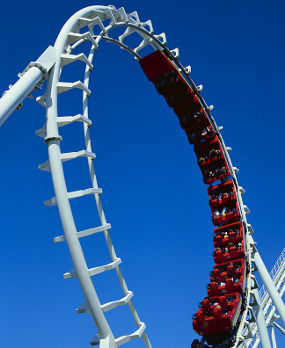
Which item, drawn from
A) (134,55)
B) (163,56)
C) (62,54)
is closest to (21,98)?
(62,54)

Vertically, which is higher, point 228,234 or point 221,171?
point 221,171

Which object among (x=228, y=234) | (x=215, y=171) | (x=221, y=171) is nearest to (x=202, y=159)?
(x=215, y=171)

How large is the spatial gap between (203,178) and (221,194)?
3.22 ft

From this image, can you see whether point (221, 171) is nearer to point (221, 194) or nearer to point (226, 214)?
point (221, 194)

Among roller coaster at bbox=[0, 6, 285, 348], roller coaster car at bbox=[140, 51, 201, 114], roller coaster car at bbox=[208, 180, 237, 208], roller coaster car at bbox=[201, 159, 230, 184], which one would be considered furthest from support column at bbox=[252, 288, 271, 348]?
roller coaster car at bbox=[140, 51, 201, 114]

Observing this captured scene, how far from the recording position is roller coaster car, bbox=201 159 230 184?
54.7 ft

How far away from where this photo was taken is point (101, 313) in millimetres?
6660

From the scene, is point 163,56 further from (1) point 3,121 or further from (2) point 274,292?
(1) point 3,121

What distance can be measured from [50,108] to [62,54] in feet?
3.44

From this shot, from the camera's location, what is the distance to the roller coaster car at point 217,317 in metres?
13.5

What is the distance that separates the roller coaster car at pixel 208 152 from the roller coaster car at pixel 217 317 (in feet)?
16.9

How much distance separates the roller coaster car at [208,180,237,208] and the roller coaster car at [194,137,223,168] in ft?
3.29

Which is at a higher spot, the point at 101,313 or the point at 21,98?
the point at 21,98

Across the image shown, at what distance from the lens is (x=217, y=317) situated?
1353 centimetres
